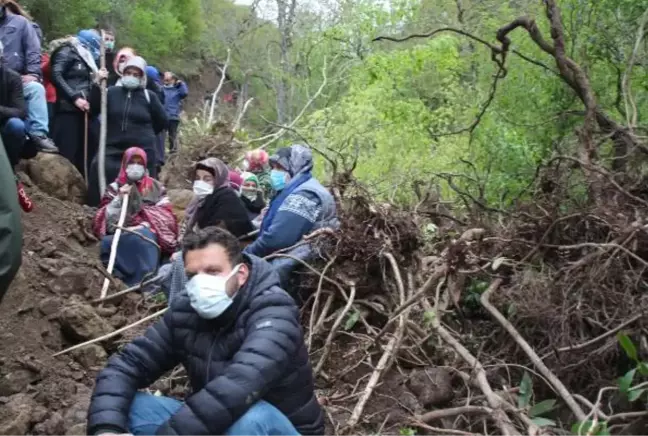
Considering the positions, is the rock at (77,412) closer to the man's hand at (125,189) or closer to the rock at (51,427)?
the rock at (51,427)

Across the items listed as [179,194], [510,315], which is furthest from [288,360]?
[179,194]

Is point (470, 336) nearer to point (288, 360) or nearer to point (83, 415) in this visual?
point (288, 360)

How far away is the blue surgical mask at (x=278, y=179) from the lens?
531 cm

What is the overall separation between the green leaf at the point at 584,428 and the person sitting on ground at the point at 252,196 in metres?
4.14

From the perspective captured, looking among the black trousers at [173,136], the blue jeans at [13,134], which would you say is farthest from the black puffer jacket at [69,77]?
the black trousers at [173,136]

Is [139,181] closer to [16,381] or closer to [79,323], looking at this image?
[79,323]

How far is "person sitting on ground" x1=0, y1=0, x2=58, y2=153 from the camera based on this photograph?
20.6 feet

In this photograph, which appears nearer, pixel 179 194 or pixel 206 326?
pixel 206 326

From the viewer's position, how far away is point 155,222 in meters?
6.15

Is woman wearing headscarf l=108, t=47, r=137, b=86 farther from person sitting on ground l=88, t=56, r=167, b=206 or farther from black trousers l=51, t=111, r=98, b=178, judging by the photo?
black trousers l=51, t=111, r=98, b=178

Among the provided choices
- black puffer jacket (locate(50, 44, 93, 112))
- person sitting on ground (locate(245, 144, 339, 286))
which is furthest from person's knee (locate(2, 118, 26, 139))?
person sitting on ground (locate(245, 144, 339, 286))

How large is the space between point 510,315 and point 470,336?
0.34 m

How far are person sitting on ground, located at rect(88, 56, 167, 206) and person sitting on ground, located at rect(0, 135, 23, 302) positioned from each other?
14.6 ft

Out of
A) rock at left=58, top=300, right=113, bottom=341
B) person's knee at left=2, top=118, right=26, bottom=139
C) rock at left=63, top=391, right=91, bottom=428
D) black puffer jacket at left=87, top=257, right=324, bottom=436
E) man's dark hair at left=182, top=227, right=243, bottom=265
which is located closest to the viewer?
black puffer jacket at left=87, top=257, right=324, bottom=436
